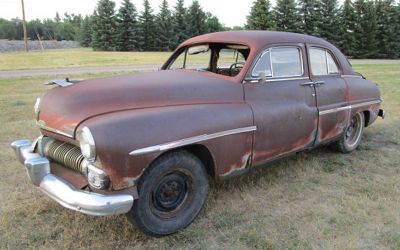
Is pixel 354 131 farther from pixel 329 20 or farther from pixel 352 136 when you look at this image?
pixel 329 20

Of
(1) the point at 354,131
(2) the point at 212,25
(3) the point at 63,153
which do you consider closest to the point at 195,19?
(2) the point at 212,25

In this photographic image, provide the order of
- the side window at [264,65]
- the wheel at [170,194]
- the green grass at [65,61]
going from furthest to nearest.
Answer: the green grass at [65,61], the side window at [264,65], the wheel at [170,194]

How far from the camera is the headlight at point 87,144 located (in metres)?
2.83

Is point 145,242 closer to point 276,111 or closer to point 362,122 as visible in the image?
point 276,111

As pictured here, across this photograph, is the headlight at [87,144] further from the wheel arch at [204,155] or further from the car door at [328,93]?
the car door at [328,93]

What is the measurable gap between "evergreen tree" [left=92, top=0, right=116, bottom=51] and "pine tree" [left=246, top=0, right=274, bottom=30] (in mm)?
14995

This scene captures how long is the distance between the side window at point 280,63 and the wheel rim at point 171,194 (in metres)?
1.38

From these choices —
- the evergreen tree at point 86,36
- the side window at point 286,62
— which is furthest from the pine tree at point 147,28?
the side window at point 286,62

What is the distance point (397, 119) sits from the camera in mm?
7684

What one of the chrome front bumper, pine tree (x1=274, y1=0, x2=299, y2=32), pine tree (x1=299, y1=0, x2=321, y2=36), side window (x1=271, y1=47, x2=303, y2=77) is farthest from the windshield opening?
pine tree (x1=299, y1=0, x2=321, y2=36)

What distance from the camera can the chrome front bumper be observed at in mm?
2812

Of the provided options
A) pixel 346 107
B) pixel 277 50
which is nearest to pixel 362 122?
pixel 346 107

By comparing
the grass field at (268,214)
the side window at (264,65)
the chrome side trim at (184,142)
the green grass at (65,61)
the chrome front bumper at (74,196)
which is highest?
the side window at (264,65)

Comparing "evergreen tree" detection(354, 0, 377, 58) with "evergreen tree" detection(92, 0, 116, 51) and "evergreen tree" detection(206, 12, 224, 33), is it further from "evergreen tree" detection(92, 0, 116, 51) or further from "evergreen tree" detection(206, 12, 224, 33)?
"evergreen tree" detection(92, 0, 116, 51)
